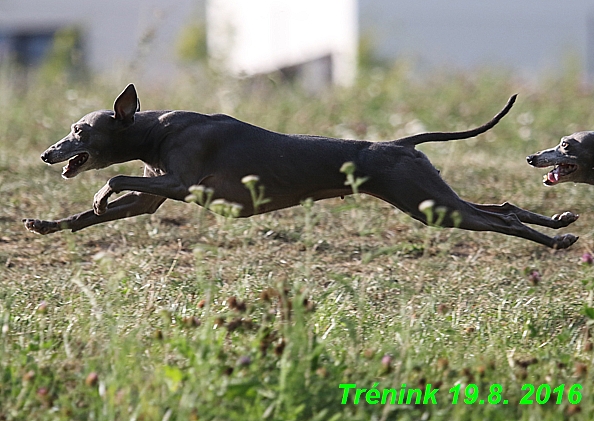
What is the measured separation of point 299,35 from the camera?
21031mm

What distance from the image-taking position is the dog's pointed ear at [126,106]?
16.0ft

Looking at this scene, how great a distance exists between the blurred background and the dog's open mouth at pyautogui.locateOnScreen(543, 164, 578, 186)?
912 cm

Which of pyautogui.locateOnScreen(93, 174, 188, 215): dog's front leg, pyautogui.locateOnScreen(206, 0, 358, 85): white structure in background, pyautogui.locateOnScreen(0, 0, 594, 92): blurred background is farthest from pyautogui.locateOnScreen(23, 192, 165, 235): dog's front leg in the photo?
pyautogui.locateOnScreen(206, 0, 358, 85): white structure in background

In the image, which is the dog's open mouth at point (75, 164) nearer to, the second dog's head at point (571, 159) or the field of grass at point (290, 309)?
the field of grass at point (290, 309)

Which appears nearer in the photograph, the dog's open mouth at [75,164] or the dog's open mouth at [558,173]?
the dog's open mouth at [75,164]

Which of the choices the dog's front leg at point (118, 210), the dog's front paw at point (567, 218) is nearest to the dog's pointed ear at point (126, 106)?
the dog's front leg at point (118, 210)

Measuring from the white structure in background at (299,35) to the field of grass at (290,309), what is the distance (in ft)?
31.1

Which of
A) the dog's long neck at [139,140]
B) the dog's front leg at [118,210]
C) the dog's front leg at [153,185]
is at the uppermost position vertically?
the dog's long neck at [139,140]

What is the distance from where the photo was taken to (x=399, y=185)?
4875mm

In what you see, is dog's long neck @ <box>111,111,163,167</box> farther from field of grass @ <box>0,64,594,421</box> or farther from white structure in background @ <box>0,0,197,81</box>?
white structure in background @ <box>0,0,197,81</box>

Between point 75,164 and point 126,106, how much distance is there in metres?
0.39

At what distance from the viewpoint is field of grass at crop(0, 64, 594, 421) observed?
3.50 meters

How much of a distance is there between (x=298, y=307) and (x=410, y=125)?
6332 mm

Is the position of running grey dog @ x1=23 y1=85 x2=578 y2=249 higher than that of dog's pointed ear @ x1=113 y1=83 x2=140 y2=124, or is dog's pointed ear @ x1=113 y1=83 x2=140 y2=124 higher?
dog's pointed ear @ x1=113 y1=83 x2=140 y2=124
